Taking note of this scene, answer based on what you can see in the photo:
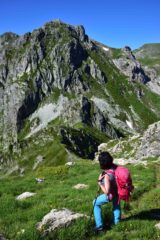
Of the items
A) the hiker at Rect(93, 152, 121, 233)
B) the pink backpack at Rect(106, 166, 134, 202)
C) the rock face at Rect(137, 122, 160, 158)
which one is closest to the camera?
the pink backpack at Rect(106, 166, 134, 202)

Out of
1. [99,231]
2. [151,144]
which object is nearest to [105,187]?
[99,231]

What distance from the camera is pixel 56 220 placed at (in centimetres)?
1606

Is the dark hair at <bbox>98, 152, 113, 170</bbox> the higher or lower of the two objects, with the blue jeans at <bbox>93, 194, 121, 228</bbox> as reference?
higher

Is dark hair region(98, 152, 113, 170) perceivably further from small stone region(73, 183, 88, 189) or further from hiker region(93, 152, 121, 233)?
small stone region(73, 183, 88, 189)

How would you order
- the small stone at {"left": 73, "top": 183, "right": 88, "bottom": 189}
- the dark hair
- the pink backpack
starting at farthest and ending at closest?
the small stone at {"left": 73, "top": 183, "right": 88, "bottom": 189}
the dark hair
the pink backpack

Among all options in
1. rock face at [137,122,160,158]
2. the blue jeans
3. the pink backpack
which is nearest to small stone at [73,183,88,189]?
the blue jeans

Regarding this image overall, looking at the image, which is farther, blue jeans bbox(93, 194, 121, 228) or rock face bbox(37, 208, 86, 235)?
blue jeans bbox(93, 194, 121, 228)

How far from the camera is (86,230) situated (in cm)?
1578

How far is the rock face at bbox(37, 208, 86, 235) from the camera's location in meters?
15.7

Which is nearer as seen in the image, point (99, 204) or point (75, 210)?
point (99, 204)

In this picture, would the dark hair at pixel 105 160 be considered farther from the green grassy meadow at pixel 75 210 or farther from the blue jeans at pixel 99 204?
the green grassy meadow at pixel 75 210

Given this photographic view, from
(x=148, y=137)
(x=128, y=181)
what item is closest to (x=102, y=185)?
(x=128, y=181)

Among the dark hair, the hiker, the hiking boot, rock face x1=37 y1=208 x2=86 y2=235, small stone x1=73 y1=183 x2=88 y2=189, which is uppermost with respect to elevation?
the dark hair

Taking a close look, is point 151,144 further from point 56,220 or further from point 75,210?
point 56,220
